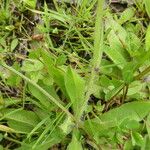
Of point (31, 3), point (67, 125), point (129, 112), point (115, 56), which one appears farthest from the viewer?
point (31, 3)

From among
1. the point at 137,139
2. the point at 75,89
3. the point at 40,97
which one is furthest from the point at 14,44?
the point at 137,139

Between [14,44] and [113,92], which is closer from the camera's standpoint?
[113,92]

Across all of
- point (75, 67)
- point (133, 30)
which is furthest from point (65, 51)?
point (133, 30)

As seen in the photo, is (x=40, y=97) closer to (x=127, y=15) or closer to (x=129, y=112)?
(x=129, y=112)

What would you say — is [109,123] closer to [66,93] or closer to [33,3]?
[66,93]

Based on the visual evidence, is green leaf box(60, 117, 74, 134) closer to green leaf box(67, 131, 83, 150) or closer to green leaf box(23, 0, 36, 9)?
green leaf box(67, 131, 83, 150)

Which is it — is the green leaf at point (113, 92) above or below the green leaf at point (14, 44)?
below

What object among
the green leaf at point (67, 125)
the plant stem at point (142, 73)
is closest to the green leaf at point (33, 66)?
the green leaf at point (67, 125)

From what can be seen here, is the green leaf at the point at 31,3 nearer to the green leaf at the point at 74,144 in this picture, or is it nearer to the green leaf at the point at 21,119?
the green leaf at the point at 21,119
